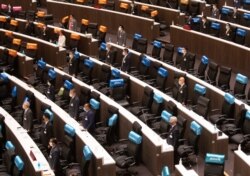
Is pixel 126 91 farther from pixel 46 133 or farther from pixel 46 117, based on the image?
pixel 46 133

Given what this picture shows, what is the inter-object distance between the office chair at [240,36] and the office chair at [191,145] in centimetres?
553

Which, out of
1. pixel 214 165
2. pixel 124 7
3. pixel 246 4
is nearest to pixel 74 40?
pixel 124 7

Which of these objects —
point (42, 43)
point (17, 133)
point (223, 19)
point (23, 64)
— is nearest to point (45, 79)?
point (23, 64)

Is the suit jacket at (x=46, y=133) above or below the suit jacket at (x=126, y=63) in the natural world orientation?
below

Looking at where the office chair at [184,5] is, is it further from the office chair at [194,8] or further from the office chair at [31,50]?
the office chair at [31,50]

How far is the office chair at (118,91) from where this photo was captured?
13.2 metres

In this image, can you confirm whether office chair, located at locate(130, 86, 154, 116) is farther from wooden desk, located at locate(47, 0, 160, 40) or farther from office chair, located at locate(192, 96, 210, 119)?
wooden desk, located at locate(47, 0, 160, 40)

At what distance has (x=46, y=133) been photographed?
36.3 ft

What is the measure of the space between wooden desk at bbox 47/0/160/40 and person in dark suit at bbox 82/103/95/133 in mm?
6309

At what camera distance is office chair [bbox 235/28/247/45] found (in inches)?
604

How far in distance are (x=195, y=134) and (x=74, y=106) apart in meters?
3.14

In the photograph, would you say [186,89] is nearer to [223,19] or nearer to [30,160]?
[30,160]

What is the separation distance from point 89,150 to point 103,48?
6.42 metres

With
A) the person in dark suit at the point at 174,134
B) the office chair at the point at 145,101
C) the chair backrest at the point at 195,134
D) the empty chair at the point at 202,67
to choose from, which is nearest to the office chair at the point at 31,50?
the office chair at the point at 145,101
